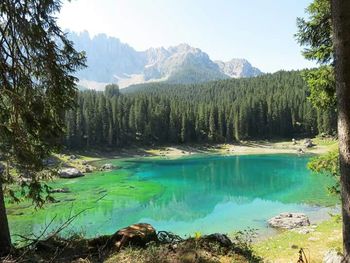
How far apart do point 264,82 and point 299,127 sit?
6362 cm

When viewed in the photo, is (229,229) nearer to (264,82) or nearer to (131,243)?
(131,243)

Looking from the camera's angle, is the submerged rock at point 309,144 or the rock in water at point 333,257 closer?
the rock in water at point 333,257

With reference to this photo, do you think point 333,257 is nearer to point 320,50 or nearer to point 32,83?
point 320,50

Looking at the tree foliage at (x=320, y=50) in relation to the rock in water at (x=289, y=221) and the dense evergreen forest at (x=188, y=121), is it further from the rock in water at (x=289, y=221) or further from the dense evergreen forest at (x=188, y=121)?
the dense evergreen forest at (x=188, y=121)

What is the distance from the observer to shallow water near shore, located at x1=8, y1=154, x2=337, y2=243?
31.4 meters

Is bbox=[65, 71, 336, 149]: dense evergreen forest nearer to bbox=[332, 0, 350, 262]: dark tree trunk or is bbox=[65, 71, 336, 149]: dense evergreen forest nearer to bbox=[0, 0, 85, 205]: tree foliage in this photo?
bbox=[0, 0, 85, 205]: tree foliage

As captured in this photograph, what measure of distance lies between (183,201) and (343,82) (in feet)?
124

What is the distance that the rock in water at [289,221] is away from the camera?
90.7 ft

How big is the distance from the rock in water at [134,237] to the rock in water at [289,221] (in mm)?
21353

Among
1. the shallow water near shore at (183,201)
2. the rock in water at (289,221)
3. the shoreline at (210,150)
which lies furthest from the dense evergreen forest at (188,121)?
the rock in water at (289,221)

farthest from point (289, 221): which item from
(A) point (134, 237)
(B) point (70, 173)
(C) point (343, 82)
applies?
(B) point (70, 173)

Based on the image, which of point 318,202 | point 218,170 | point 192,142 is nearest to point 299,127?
point 192,142

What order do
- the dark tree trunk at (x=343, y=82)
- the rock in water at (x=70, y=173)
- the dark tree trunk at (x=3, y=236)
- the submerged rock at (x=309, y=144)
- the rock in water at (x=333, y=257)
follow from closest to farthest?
the dark tree trunk at (x=343, y=82) → the dark tree trunk at (x=3, y=236) → the rock in water at (x=333, y=257) → the rock in water at (x=70, y=173) → the submerged rock at (x=309, y=144)

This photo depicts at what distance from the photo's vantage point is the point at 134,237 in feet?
26.3
